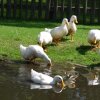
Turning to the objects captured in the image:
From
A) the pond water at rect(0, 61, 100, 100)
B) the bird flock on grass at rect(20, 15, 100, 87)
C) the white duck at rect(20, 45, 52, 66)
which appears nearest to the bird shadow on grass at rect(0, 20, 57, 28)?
the bird flock on grass at rect(20, 15, 100, 87)

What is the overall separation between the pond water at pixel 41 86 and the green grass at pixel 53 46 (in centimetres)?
62

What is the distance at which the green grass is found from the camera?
1474 cm

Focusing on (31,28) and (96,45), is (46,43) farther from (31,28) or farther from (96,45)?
(31,28)

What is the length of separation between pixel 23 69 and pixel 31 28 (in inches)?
223

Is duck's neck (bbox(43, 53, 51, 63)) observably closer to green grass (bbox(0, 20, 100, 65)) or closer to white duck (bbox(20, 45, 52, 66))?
white duck (bbox(20, 45, 52, 66))

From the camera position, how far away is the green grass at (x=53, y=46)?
14742mm

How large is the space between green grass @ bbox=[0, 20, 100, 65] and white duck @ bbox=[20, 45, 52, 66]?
450 millimetres

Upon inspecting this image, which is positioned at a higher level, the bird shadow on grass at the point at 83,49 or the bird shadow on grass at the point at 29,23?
the bird shadow on grass at the point at 29,23

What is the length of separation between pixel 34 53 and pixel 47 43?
1320mm

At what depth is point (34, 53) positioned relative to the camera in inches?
557

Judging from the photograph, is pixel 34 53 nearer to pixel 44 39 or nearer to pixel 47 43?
pixel 44 39

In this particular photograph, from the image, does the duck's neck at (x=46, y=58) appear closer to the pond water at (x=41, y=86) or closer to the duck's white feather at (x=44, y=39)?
the pond water at (x=41, y=86)

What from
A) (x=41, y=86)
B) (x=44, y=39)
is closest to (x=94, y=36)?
(x=44, y=39)

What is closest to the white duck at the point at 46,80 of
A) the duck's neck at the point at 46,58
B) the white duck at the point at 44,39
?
the duck's neck at the point at 46,58
